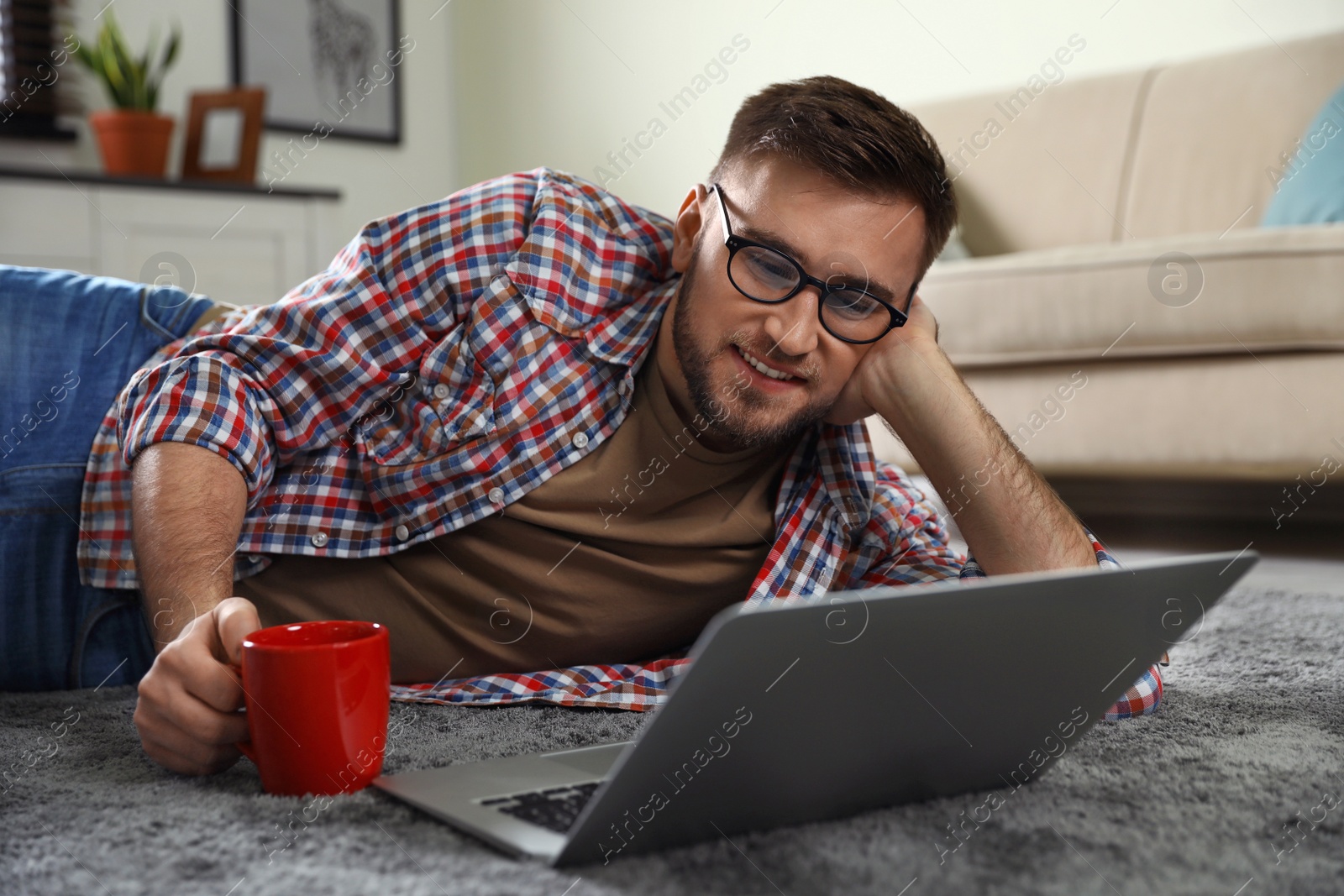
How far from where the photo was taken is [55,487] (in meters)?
1.12

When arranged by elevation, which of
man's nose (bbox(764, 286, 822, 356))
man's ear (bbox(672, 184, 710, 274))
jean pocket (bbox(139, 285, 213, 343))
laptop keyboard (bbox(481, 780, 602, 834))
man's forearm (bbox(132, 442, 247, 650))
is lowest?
laptop keyboard (bbox(481, 780, 602, 834))

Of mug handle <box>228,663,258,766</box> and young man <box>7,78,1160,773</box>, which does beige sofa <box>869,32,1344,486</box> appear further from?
mug handle <box>228,663,258,766</box>

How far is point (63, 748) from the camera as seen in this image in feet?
2.87

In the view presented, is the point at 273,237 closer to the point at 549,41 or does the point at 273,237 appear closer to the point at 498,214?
the point at 549,41

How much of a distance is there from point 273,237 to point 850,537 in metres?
2.95

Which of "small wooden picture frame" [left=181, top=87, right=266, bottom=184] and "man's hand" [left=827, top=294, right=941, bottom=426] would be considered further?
"small wooden picture frame" [left=181, top=87, right=266, bottom=184]

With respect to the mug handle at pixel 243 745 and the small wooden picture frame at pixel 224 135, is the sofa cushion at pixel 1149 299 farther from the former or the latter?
the small wooden picture frame at pixel 224 135

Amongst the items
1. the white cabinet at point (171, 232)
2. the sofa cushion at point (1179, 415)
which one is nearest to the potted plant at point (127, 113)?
the white cabinet at point (171, 232)

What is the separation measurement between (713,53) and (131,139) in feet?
5.63

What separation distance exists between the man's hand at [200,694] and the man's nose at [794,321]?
0.49m

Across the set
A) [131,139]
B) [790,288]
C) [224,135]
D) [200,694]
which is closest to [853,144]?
[790,288]

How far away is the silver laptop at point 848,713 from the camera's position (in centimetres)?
55

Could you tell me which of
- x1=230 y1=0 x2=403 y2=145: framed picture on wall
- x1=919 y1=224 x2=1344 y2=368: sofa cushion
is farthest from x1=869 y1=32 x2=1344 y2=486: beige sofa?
x1=230 y1=0 x2=403 y2=145: framed picture on wall

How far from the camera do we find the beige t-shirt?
1063 millimetres
